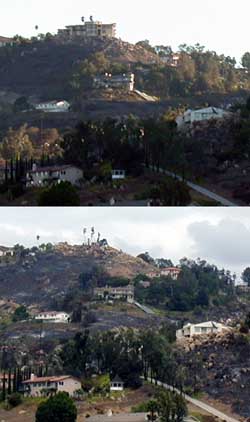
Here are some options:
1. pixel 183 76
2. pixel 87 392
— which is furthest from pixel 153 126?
pixel 183 76

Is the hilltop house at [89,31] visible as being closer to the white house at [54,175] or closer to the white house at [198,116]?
the white house at [198,116]

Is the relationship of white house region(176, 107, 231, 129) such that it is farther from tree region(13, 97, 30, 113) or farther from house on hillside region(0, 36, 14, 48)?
house on hillside region(0, 36, 14, 48)

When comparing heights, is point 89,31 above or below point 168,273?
above

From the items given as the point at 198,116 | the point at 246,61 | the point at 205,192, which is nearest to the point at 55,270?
the point at 205,192

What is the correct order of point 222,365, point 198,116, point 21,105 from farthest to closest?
point 21,105 → point 198,116 → point 222,365

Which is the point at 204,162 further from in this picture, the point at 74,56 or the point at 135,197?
the point at 74,56

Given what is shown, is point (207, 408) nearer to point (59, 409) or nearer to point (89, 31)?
point (59, 409)
